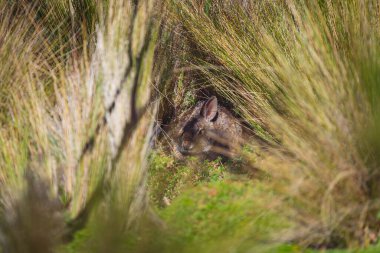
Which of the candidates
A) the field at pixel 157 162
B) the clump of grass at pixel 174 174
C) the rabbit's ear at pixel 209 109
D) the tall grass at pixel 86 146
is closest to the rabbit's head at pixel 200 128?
the rabbit's ear at pixel 209 109

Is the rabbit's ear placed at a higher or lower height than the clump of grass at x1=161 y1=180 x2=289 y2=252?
lower

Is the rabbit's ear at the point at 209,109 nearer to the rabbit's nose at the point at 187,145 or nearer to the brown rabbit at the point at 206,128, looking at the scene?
the brown rabbit at the point at 206,128

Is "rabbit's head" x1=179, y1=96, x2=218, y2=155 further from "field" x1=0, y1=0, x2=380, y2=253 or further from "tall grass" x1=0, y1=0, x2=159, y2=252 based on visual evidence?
"tall grass" x1=0, y1=0, x2=159, y2=252

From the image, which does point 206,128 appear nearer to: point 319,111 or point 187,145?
point 187,145

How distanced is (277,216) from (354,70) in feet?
4.01

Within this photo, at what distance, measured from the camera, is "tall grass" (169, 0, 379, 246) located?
446cm

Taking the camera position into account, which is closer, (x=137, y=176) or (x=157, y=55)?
(x=137, y=176)

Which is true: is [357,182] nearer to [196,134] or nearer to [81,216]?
[81,216]

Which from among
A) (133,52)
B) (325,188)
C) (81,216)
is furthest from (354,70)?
(81,216)

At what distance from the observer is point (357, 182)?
14.8 ft

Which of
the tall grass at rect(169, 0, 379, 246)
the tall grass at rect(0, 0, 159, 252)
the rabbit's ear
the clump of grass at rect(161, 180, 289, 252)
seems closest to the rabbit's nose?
the rabbit's ear

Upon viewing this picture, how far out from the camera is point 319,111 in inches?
188

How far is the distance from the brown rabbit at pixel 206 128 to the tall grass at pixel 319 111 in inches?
18.9

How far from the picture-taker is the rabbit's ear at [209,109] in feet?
25.3
